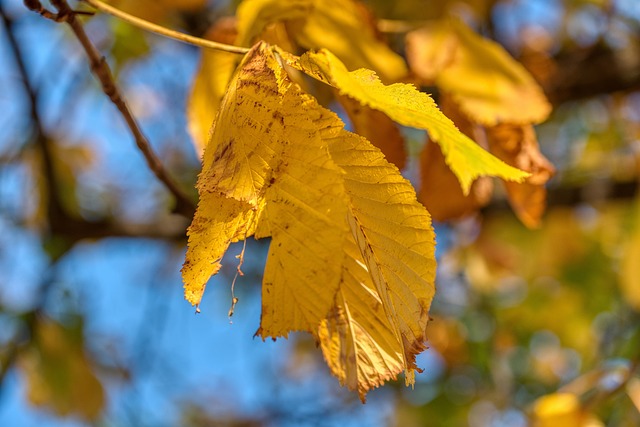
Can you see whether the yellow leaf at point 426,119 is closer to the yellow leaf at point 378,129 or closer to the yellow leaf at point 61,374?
the yellow leaf at point 378,129

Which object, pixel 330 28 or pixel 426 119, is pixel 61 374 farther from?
pixel 426 119

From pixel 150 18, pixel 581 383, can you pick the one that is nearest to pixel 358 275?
pixel 581 383

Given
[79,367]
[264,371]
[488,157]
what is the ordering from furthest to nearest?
[264,371] < [79,367] < [488,157]

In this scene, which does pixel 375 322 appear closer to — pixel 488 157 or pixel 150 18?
pixel 488 157

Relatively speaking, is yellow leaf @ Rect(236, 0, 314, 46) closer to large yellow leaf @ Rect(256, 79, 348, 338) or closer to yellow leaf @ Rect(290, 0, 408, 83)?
yellow leaf @ Rect(290, 0, 408, 83)

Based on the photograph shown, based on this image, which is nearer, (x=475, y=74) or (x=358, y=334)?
(x=358, y=334)

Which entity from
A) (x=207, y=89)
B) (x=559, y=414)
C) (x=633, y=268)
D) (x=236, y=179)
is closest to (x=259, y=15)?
(x=207, y=89)
